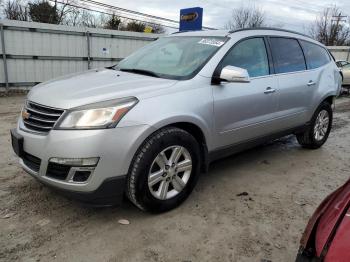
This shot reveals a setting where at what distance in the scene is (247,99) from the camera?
399cm

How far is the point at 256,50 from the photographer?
4.32 metres

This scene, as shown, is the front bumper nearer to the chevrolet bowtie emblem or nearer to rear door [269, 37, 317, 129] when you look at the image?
the chevrolet bowtie emblem

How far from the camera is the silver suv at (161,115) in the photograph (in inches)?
112

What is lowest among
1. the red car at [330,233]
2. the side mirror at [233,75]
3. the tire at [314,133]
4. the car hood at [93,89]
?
the tire at [314,133]

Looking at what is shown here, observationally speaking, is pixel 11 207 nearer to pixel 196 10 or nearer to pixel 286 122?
pixel 286 122

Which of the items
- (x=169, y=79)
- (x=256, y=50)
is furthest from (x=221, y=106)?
(x=256, y=50)

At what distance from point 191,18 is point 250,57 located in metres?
8.23

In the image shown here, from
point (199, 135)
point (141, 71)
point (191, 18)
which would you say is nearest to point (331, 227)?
point (199, 135)

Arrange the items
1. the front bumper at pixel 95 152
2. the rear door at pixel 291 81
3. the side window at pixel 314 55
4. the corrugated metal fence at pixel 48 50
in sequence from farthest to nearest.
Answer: the corrugated metal fence at pixel 48 50 < the side window at pixel 314 55 < the rear door at pixel 291 81 < the front bumper at pixel 95 152

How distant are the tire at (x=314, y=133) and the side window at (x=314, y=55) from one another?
659 millimetres

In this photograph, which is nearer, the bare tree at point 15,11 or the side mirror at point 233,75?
the side mirror at point 233,75

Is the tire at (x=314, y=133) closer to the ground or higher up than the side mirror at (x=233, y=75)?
closer to the ground

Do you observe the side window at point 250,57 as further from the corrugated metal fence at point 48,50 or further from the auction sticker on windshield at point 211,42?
the corrugated metal fence at point 48,50

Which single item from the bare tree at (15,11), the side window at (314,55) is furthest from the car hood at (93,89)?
the bare tree at (15,11)
